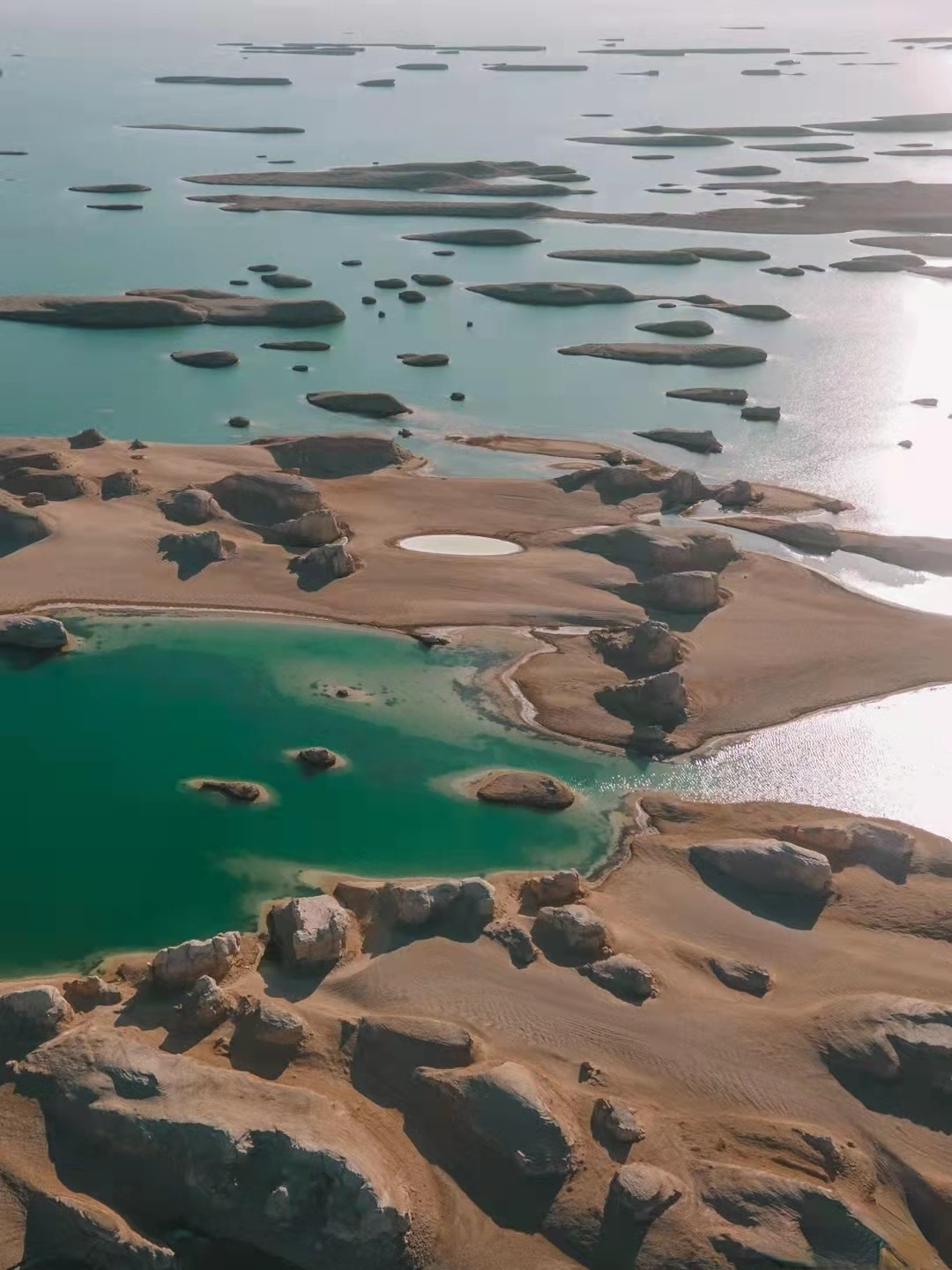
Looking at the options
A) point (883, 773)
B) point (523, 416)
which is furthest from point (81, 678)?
point (523, 416)

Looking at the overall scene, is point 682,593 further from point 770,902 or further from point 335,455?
point 335,455

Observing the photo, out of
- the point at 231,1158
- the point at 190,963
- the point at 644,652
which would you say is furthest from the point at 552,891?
the point at 644,652

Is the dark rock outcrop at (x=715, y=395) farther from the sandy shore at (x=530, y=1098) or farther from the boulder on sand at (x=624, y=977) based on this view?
the boulder on sand at (x=624, y=977)

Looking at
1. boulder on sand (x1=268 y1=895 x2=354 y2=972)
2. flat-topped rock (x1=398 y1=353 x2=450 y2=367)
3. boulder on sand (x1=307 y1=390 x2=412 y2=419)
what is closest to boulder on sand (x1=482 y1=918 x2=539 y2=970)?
boulder on sand (x1=268 y1=895 x2=354 y2=972)

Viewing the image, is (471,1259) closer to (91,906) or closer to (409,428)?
(91,906)

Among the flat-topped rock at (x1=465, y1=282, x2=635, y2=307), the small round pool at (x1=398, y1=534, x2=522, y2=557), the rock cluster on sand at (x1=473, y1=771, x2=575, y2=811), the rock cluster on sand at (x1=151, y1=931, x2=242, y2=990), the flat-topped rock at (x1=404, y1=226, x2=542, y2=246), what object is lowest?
the rock cluster on sand at (x1=473, y1=771, x2=575, y2=811)

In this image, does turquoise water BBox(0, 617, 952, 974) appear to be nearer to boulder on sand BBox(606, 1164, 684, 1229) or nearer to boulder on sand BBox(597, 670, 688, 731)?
boulder on sand BBox(597, 670, 688, 731)
